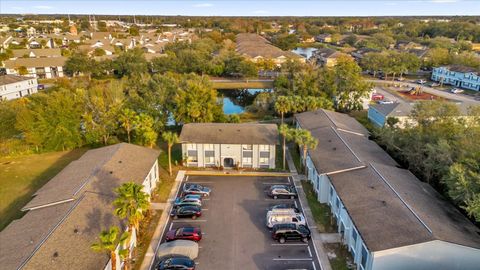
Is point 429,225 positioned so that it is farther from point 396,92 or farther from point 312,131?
point 396,92

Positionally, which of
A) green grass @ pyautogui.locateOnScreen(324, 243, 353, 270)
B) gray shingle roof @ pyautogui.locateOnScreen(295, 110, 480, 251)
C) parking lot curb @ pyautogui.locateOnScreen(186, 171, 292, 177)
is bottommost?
green grass @ pyautogui.locateOnScreen(324, 243, 353, 270)

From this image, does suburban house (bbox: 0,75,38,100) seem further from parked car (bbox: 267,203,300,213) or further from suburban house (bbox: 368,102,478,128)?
suburban house (bbox: 368,102,478,128)

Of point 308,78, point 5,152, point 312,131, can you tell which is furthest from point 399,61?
point 5,152

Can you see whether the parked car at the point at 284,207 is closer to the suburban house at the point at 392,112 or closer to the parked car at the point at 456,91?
the suburban house at the point at 392,112

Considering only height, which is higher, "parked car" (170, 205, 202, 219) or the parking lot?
"parked car" (170, 205, 202, 219)

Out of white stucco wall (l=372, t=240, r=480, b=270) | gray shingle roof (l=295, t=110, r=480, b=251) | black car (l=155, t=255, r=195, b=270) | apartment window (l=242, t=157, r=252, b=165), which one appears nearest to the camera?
white stucco wall (l=372, t=240, r=480, b=270)

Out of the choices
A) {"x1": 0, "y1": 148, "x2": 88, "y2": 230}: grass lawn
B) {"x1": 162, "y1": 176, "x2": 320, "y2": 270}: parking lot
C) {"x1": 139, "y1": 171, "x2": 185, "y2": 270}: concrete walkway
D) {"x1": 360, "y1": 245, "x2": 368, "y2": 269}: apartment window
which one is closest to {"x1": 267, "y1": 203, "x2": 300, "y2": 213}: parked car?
{"x1": 162, "y1": 176, "x2": 320, "y2": 270}: parking lot
